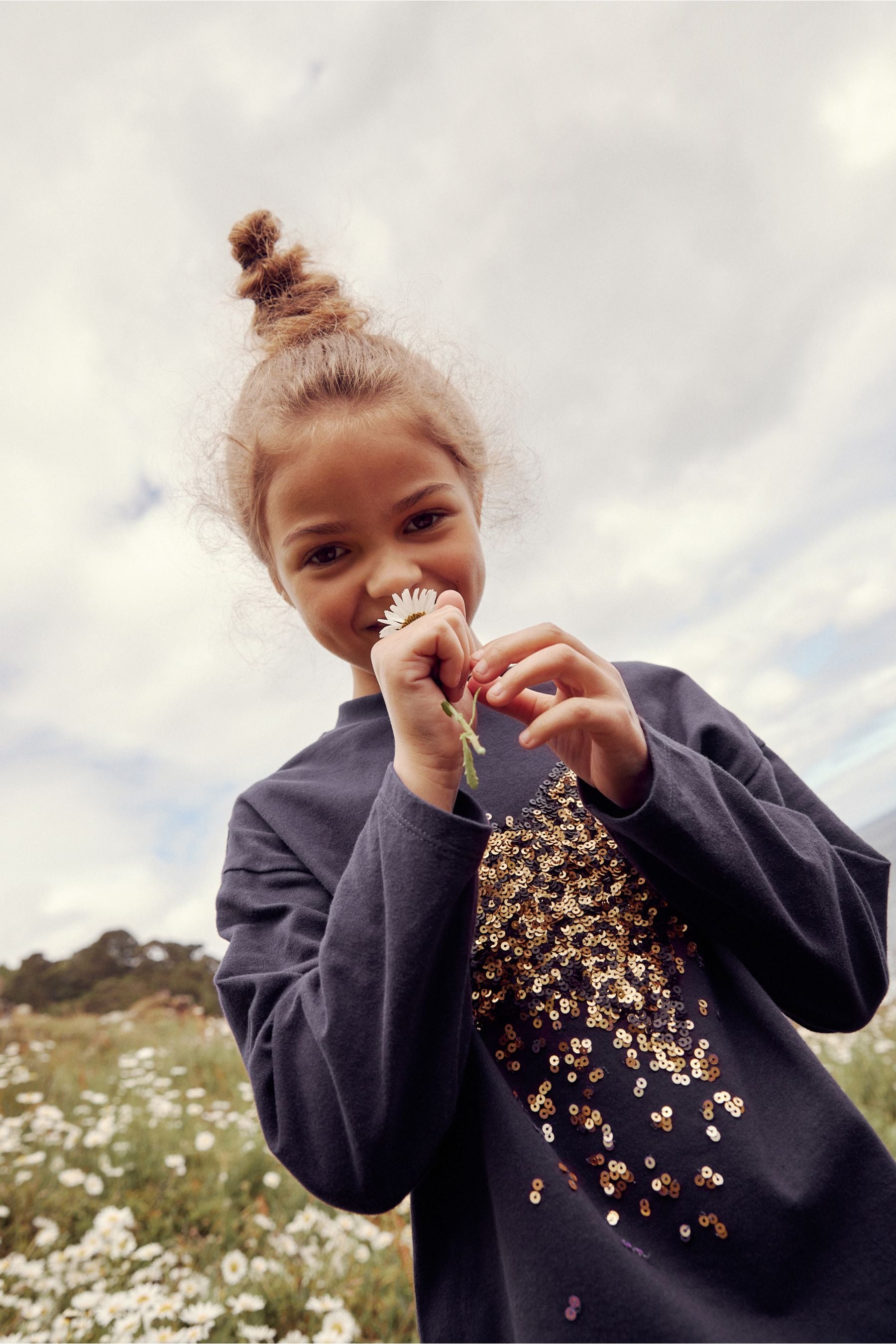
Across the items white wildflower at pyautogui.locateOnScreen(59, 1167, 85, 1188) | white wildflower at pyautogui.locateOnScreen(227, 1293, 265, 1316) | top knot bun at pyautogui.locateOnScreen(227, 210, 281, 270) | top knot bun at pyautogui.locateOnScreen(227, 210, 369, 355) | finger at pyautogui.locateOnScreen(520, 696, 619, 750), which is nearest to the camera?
finger at pyautogui.locateOnScreen(520, 696, 619, 750)

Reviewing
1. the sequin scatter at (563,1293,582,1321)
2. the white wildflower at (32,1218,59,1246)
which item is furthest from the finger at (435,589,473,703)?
the white wildflower at (32,1218,59,1246)

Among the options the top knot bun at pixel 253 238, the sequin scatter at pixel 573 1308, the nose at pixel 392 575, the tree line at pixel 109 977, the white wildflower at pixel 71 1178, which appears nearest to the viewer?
the sequin scatter at pixel 573 1308

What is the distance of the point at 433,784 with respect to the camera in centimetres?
111

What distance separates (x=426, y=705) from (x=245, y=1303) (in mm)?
2327

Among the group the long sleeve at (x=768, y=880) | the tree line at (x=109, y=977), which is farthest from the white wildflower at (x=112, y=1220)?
the long sleeve at (x=768, y=880)

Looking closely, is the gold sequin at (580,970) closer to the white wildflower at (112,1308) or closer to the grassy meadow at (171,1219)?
the grassy meadow at (171,1219)

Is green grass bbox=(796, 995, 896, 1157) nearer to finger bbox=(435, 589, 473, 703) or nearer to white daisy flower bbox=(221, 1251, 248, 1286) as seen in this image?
white daisy flower bbox=(221, 1251, 248, 1286)

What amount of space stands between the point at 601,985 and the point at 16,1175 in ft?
9.70

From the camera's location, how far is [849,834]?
1409 millimetres

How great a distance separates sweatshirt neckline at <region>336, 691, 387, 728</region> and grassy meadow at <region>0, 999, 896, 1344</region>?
1.85 meters

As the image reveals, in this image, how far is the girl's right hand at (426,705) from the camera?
44.0 inches

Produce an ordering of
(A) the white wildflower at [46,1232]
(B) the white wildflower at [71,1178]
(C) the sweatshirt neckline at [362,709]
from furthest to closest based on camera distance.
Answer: (B) the white wildflower at [71,1178], (A) the white wildflower at [46,1232], (C) the sweatshirt neckline at [362,709]

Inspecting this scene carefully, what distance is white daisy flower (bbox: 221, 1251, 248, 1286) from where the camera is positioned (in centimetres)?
262

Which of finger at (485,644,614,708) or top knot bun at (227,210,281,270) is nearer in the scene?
finger at (485,644,614,708)
